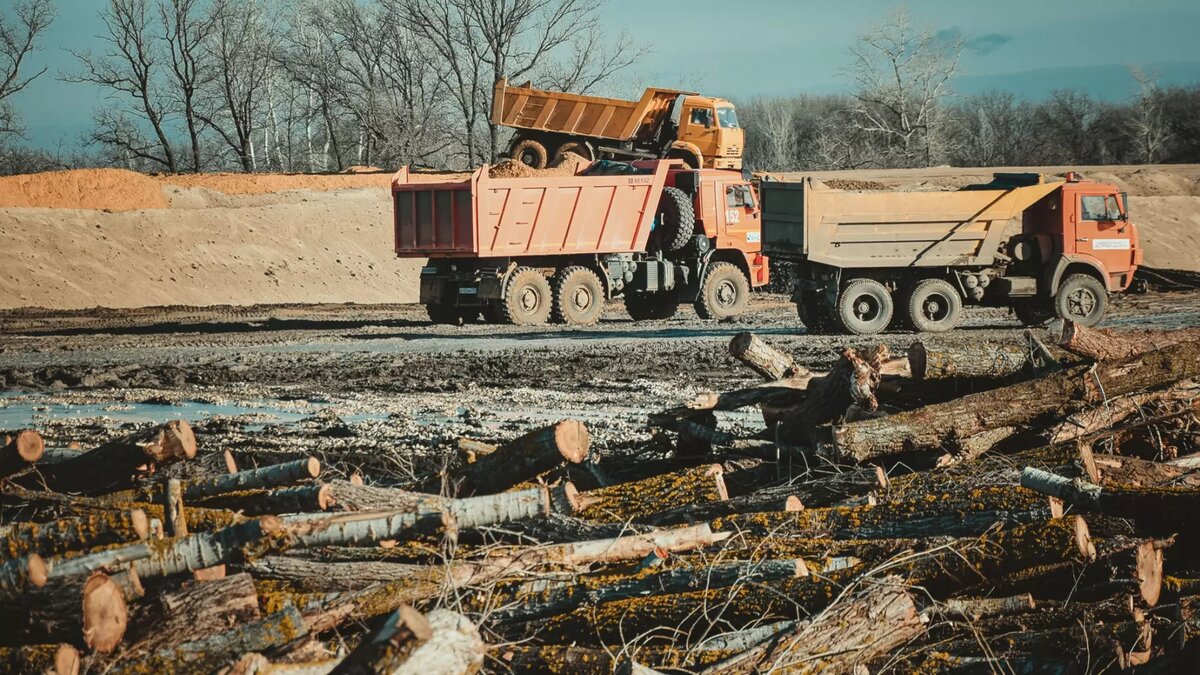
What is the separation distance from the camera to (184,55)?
46.1 m

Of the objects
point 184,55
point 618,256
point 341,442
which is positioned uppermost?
point 184,55

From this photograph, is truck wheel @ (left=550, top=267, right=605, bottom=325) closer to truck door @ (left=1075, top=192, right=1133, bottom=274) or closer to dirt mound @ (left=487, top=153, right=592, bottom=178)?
dirt mound @ (left=487, top=153, right=592, bottom=178)

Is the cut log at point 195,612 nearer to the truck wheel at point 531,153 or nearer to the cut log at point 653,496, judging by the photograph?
the cut log at point 653,496

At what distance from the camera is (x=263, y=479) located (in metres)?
5.29

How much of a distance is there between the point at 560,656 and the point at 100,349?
1446cm

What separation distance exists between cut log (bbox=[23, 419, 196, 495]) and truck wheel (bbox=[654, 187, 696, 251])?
16.0 metres

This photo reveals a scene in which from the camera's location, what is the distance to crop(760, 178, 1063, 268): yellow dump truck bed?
17.1 m

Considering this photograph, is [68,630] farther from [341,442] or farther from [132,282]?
[132,282]

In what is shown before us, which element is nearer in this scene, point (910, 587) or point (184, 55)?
point (910, 587)

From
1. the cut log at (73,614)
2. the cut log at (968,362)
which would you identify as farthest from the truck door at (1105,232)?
the cut log at (73,614)

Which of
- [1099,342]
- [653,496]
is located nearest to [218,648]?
[653,496]

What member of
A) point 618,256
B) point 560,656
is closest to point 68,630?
point 560,656

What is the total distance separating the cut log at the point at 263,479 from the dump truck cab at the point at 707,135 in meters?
21.4

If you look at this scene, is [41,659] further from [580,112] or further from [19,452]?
[580,112]
